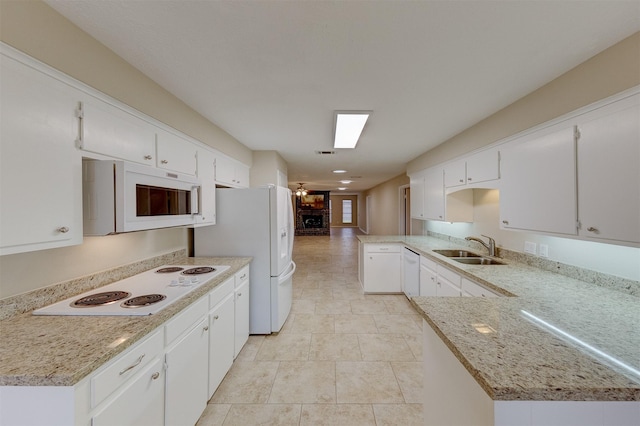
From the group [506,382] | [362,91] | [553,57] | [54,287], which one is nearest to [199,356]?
[54,287]

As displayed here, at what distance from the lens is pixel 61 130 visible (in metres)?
1.21

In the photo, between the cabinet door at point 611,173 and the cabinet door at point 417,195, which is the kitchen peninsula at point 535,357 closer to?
the cabinet door at point 611,173

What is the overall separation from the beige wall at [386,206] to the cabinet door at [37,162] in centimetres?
656

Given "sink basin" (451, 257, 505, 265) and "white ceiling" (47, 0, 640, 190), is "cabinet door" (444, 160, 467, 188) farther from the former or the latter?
"sink basin" (451, 257, 505, 265)

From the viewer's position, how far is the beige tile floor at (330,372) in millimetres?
1816

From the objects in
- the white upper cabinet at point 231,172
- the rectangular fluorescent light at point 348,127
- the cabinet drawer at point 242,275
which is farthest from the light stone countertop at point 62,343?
the rectangular fluorescent light at point 348,127

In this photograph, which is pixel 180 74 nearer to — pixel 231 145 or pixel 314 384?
pixel 231 145

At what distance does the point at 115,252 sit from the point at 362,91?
7.64ft

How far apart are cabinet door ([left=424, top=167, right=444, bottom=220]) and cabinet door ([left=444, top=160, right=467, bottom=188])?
141mm

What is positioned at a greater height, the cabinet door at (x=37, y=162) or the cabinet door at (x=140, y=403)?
the cabinet door at (x=37, y=162)

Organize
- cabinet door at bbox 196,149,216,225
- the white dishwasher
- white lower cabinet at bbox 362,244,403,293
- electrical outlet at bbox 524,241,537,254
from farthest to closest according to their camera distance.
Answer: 1. white lower cabinet at bbox 362,244,403,293
2. the white dishwasher
3. cabinet door at bbox 196,149,216,225
4. electrical outlet at bbox 524,241,537,254

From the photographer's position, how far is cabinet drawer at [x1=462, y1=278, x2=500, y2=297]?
6.37 feet

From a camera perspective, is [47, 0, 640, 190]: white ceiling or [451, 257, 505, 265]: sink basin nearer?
[47, 0, 640, 190]: white ceiling

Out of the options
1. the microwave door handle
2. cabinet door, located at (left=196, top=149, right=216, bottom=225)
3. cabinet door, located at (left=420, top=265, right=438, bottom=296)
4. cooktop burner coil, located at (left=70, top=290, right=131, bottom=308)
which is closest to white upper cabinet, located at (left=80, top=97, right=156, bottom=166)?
the microwave door handle
